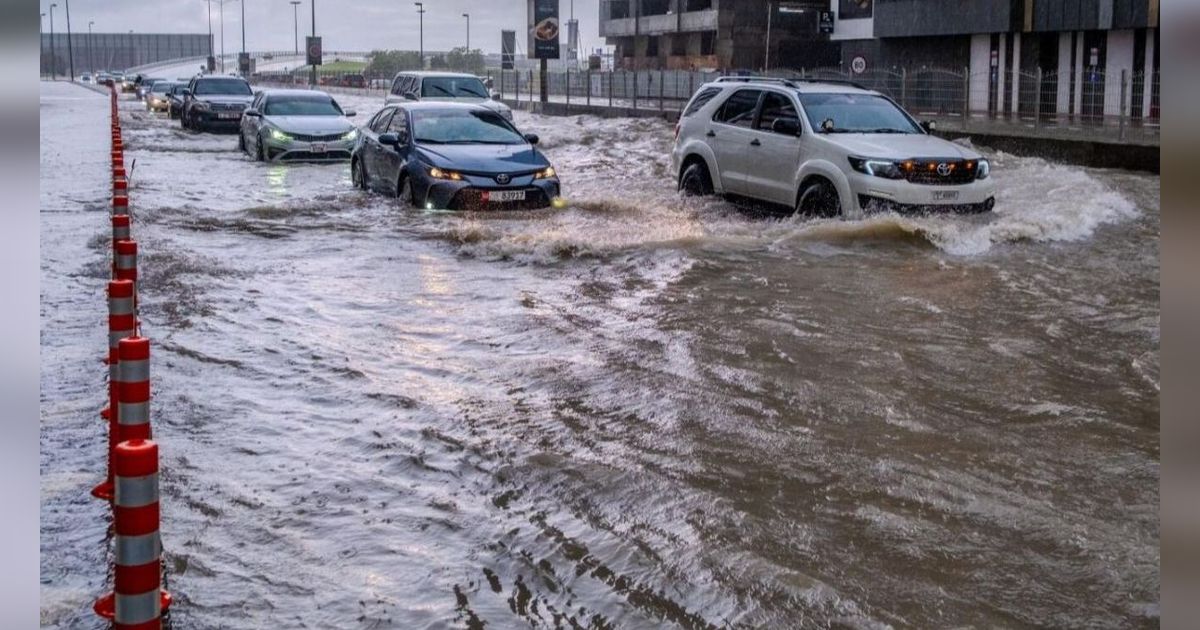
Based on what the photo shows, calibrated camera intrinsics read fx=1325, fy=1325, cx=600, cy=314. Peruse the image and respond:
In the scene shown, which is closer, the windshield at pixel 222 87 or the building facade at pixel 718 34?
the windshield at pixel 222 87

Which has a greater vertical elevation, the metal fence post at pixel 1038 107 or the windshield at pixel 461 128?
the metal fence post at pixel 1038 107

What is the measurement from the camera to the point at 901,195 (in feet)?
44.1

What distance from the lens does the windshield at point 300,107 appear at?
25.8 meters

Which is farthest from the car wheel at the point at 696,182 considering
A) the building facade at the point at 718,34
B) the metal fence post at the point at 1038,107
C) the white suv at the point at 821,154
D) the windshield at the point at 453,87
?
the building facade at the point at 718,34

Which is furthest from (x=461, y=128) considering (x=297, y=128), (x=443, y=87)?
(x=443, y=87)

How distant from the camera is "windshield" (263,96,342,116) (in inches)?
1016

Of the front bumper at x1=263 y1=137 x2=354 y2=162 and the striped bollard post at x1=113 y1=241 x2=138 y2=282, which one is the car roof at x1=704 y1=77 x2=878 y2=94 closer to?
the striped bollard post at x1=113 y1=241 x2=138 y2=282

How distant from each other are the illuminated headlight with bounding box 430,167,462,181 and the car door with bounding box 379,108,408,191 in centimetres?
102

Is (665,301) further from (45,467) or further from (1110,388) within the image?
(45,467)

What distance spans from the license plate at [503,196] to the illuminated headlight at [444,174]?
400mm

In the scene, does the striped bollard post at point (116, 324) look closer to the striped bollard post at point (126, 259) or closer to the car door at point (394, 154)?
the striped bollard post at point (126, 259)
